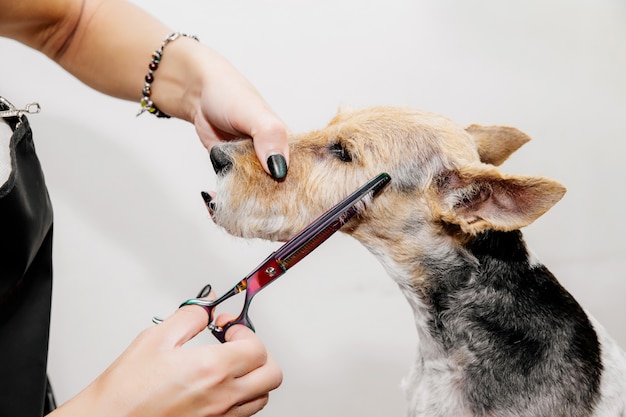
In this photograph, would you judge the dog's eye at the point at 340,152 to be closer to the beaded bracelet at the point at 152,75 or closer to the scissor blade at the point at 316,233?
the scissor blade at the point at 316,233

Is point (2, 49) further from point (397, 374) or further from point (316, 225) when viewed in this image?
point (397, 374)

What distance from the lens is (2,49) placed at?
6.68ft

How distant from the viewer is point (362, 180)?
1424 millimetres

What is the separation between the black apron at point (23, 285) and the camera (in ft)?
4.14

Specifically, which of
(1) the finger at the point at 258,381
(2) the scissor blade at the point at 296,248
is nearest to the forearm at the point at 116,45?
(2) the scissor blade at the point at 296,248

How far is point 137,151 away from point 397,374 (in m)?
1.34

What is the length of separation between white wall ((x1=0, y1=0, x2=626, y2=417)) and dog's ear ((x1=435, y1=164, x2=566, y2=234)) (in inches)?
34.7

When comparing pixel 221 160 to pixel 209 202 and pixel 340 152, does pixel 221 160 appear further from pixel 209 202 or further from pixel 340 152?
pixel 340 152

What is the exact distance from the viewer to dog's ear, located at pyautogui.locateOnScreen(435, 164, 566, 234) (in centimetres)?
118

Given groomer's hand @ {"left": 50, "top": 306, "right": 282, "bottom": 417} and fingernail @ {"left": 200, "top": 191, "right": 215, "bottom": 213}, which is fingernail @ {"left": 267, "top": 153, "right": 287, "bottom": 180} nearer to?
fingernail @ {"left": 200, "top": 191, "right": 215, "bottom": 213}

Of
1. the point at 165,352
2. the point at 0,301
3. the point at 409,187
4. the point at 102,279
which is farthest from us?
the point at 102,279

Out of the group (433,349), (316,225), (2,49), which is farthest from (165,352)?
(2,49)

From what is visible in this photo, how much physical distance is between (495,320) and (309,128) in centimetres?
107

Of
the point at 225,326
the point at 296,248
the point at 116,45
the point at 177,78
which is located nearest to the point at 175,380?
the point at 225,326
